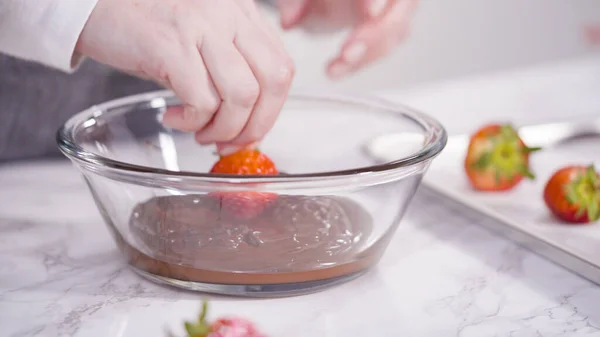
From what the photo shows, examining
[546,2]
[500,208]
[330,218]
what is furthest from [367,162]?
[546,2]

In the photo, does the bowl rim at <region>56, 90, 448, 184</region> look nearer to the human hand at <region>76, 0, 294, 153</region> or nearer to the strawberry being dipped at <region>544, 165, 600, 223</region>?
the human hand at <region>76, 0, 294, 153</region>

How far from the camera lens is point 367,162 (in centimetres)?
102

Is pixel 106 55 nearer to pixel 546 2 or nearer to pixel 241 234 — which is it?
pixel 241 234

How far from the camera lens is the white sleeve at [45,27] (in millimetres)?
733

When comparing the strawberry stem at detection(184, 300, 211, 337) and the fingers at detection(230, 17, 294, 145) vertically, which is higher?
the fingers at detection(230, 17, 294, 145)

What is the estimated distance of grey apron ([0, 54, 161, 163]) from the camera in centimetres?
118

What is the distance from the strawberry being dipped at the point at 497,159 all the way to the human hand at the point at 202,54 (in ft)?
1.34

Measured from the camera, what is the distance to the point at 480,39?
2.99 meters

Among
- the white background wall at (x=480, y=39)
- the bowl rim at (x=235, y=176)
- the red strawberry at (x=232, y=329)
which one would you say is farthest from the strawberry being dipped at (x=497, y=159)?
the white background wall at (x=480, y=39)

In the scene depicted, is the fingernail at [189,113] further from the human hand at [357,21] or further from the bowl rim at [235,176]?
the human hand at [357,21]

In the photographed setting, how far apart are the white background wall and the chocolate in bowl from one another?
2062 mm

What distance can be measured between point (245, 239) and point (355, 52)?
1.37 feet

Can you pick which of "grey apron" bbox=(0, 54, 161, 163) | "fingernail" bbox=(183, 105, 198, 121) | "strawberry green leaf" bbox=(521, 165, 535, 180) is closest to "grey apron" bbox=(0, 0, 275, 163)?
"grey apron" bbox=(0, 54, 161, 163)

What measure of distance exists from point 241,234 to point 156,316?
108 mm
